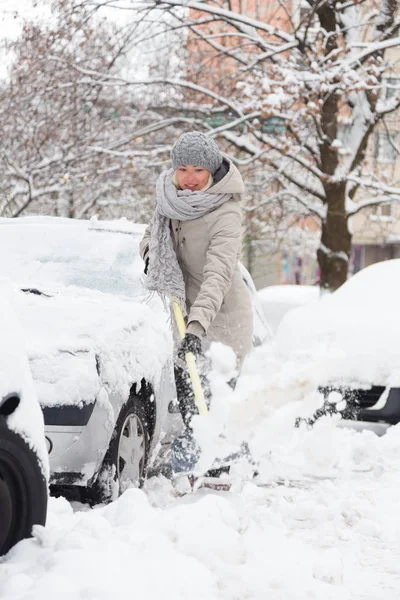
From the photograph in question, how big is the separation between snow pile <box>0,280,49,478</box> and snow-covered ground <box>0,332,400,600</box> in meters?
0.31

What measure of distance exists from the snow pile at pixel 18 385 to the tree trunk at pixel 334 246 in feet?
47.5

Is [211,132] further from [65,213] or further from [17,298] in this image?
[65,213]

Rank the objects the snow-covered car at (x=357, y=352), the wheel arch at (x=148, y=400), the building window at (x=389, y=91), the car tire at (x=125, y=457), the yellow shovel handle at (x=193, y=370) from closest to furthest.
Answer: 1. the car tire at (x=125, y=457)
2. the yellow shovel handle at (x=193, y=370)
3. the wheel arch at (x=148, y=400)
4. the snow-covered car at (x=357, y=352)
5. the building window at (x=389, y=91)

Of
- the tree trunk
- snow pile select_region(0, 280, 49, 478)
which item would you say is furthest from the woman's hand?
the tree trunk

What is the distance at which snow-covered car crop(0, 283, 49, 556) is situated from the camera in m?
3.06

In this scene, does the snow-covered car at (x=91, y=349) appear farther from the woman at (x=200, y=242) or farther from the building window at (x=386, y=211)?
the building window at (x=386, y=211)

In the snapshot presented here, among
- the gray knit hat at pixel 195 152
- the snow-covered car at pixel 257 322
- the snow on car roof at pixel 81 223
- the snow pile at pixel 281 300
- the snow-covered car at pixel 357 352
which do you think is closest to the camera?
the gray knit hat at pixel 195 152

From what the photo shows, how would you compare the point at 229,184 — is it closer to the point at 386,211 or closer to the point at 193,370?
the point at 193,370

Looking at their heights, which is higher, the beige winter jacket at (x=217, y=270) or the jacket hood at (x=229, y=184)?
the jacket hood at (x=229, y=184)

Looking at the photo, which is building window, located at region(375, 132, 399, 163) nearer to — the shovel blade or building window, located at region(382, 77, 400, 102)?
building window, located at region(382, 77, 400, 102)

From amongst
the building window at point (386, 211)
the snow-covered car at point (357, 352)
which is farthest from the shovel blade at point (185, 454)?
the building window at point (386, 211)

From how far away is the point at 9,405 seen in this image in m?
3.11

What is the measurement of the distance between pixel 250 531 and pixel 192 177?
1.73m

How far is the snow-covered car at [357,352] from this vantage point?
7051 millimetres
